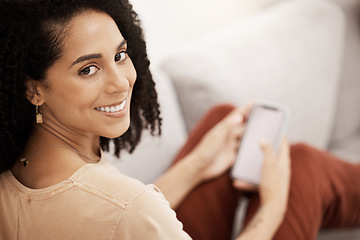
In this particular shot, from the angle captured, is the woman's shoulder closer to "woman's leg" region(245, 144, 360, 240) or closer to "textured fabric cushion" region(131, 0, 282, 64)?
"woman's leg" region(245, 144, 360, 240)

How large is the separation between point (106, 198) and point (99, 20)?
21cm

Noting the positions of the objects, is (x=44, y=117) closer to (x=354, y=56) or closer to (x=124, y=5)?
(x=124, y=5)

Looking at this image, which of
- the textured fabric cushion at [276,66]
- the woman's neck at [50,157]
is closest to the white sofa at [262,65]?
the textured fabric cushion at [276,66]

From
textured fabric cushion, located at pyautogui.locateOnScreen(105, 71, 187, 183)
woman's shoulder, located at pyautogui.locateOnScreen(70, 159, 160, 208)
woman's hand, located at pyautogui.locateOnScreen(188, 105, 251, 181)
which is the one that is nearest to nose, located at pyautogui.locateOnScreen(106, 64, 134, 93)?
woman's shoulder, located at pyautogui.locateOnScreen(70, 159, 160, 208)

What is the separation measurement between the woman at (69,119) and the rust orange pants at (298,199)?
28cm

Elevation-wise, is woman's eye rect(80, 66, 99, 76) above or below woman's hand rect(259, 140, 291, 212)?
above

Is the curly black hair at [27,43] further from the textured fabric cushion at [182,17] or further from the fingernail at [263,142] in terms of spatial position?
the textured fabric cushion at [182,17]

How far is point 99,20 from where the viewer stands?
0.48 metres

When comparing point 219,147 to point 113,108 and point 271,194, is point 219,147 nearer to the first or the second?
point 271,194

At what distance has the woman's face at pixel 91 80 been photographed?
1.54ft

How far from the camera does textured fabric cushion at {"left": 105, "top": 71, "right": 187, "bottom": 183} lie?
Answer: 82cm

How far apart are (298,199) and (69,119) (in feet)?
1.86

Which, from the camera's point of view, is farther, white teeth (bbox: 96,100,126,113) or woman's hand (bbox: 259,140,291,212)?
woman's hand (bbox: 259,140,291,212)

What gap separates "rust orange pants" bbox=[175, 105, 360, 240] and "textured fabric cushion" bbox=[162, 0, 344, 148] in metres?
0.12
